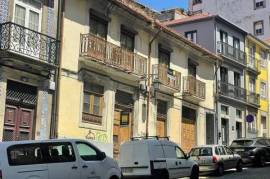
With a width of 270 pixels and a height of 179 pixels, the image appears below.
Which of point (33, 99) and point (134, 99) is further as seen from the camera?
point (134, 99)

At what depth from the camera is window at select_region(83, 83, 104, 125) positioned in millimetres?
21328

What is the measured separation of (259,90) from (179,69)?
14781 millimetres

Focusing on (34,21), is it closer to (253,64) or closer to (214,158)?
(214,158)

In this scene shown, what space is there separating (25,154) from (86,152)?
1986 millimetres

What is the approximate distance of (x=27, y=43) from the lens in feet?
58.0

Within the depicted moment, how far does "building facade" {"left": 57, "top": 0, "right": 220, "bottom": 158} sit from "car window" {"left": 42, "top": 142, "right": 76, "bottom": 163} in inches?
297

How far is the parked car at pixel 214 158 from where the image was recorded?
826 inches

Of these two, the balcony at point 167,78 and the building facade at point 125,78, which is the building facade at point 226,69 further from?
the balcony at point 167,78

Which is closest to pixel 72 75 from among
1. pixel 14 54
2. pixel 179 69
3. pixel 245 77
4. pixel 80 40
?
pixel 80 40

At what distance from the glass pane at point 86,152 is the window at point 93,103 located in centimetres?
842

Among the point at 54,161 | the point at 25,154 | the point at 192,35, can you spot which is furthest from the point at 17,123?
the point at 192,35

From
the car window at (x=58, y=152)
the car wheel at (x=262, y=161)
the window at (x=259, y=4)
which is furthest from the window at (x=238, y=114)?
the car window at (x=58, y=152)

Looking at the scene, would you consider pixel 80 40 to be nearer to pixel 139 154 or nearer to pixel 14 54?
pixel 14 54

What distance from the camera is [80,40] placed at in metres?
20.9
